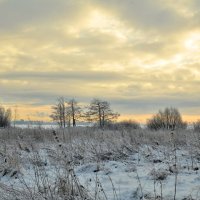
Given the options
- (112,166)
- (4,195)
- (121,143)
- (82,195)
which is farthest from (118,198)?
(121,143)

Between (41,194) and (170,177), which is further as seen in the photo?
(170,177)

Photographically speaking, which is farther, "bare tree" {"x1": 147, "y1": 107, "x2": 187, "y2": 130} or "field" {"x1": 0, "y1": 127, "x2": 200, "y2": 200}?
"bare tree" {"x1": 147, "y1": 107, "x2": 187, "y2": 130}

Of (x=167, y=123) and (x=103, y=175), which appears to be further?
(x=167, y=123)

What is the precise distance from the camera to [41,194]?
5.20 m

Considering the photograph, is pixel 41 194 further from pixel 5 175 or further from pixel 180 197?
pixel 5 175

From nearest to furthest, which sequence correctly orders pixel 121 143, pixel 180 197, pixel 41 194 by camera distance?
1. pixel 41 194
2. pixel 180 197
3. pixel 121 143

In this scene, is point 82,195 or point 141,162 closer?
point 82,195

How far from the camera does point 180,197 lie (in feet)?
18.5

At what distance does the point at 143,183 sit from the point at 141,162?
312cm

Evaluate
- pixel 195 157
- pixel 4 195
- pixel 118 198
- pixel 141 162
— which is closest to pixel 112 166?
pixel 141 162

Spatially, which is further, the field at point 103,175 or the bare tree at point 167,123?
the bare tree at point 167,123

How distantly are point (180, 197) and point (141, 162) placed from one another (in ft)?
14.1

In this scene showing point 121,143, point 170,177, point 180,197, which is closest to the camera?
Answer: point 180,197

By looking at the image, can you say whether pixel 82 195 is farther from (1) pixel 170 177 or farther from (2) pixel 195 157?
(2) pixel 195 157
